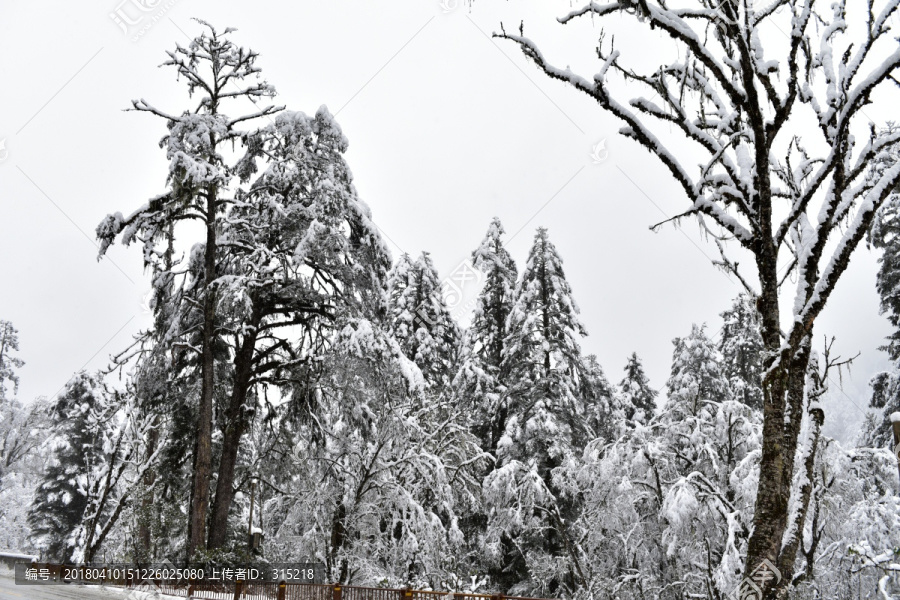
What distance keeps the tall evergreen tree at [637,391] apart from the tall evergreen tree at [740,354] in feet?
13.9

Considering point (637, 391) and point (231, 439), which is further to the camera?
point (637, 391)

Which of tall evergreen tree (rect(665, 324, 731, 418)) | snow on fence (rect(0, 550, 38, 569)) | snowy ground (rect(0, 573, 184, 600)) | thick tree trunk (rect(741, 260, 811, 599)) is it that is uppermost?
tall evergreen tree (rect(665, 324, 731, 418))

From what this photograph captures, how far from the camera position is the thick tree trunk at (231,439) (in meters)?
16.0

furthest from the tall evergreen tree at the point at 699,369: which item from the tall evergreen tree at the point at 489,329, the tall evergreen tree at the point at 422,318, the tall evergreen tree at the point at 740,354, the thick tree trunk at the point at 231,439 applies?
the thick tree trunk at the point at 231,439

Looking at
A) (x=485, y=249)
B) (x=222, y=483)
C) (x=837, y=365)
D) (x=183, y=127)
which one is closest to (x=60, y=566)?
(x=222, y=483)

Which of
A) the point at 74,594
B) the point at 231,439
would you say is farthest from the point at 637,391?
the point at 74,594

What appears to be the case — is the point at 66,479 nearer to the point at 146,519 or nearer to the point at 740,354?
the point at 146,519

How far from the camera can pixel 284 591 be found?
1342 cm

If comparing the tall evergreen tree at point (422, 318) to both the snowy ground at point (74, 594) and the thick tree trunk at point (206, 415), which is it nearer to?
the thick tree trunk at point (206, 415)

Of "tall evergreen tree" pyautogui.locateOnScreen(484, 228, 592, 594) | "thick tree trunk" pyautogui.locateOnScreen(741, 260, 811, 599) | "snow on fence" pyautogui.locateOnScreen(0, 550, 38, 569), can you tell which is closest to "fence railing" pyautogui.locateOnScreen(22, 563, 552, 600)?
"tall evergreen tree" pyautogui.locateOnScreen(484, 228, 592, 594)

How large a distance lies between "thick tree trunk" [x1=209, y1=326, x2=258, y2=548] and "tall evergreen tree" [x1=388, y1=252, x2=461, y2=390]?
28.4 ft

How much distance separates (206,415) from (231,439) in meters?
1.36

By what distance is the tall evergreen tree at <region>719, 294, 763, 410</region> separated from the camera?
2672 cm

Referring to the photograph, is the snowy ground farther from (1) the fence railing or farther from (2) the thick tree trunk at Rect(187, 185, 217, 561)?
(2) the thick tree trunk at Rect(187, 185, 217, 561)
